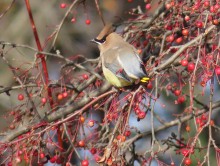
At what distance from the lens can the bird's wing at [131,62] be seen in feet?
11.5

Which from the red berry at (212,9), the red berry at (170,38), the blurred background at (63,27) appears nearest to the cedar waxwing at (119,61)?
the red berry at (170,38)

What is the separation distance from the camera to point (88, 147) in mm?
3861

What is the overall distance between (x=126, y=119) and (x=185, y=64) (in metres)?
0.58

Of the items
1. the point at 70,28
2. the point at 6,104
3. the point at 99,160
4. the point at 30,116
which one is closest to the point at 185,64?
the point at 99,160

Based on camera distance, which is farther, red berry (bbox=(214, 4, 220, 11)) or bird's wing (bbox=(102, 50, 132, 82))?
bird's wing (bbox=(102, 50, 132, 82))

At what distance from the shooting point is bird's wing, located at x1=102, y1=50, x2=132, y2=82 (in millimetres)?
3704

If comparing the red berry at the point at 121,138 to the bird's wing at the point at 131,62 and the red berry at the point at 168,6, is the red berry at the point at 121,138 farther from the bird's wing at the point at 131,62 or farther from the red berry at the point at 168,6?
the red berry at the point at 168,6

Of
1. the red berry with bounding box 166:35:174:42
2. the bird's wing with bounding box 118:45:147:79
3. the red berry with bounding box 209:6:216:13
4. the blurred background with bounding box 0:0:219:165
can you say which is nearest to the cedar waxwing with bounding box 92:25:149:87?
the bird's wing with bounding box 118:45:147:79

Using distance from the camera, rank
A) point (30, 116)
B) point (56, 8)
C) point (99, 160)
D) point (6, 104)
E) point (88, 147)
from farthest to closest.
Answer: point (56, 8), point (6, 104), point (30, 116), point (88, 147), point (99, 160)

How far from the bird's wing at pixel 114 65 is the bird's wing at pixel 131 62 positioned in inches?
1.0

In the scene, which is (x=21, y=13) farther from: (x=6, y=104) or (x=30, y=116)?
(x=30, y=116)

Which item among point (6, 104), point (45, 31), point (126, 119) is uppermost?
point (126, 119)

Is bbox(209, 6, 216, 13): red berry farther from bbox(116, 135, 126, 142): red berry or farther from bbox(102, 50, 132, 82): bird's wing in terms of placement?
bbox(116, 135, 126, 142): red berry

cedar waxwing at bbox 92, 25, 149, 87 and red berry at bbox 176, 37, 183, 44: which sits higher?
cedar waxwing at bbox 92, 25, 149, 87
